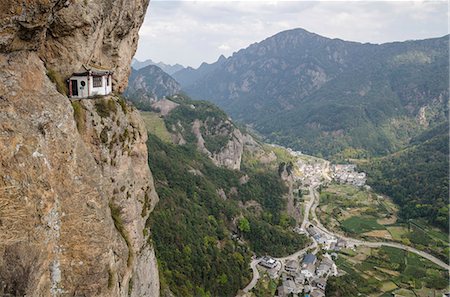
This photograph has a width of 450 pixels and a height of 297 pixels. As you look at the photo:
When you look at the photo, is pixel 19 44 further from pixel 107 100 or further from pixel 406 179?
pixel 406 179

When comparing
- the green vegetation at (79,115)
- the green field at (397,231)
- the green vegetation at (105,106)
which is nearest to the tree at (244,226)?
the green field at (397,231)

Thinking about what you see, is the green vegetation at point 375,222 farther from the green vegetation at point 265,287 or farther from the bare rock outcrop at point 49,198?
the bare rock outcrop at point 49,198

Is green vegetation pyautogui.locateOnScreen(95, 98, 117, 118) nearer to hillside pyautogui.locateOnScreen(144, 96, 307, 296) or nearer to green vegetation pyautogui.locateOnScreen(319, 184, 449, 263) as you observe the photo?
hillside pyautogui.locateOnScreen(144, 96, 307, 296)

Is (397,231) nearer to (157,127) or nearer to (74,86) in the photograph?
(157,127)

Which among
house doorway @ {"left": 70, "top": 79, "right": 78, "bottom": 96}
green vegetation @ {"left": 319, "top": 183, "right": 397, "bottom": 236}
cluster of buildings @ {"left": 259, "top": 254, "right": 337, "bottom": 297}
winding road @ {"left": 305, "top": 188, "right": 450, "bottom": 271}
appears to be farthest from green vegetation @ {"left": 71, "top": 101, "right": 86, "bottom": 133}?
green vegetation @ {"left": 319, "top": 183, "right": 397, "bottom": 236}

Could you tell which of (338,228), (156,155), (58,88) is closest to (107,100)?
(58,88)
